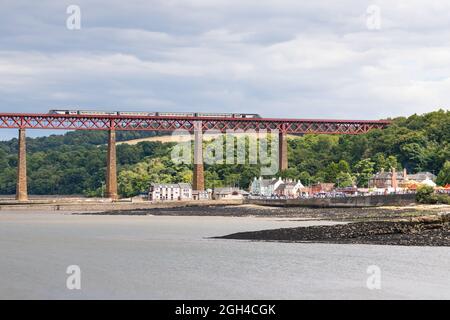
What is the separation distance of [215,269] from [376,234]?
19.1 meters

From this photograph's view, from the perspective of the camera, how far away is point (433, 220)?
67.7 m

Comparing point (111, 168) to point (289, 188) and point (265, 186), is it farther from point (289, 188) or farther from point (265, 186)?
point (265, 186)

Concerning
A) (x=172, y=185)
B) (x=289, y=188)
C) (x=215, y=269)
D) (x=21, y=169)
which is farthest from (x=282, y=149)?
(x=215, y=269)

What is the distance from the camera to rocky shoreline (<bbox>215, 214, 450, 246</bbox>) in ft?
197

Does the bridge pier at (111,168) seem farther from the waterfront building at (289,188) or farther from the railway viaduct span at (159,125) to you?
the waterfront building at (289,188)

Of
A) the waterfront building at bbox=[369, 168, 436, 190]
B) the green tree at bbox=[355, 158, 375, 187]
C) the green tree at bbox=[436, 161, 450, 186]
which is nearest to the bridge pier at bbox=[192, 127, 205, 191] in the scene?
the waterfront building at bbox=[369, 168, 436, 190]

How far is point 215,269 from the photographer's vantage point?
157 ft

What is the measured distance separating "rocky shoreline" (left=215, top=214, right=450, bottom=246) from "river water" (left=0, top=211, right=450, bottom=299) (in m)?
2.48

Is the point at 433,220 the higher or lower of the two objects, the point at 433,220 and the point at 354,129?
the lower
